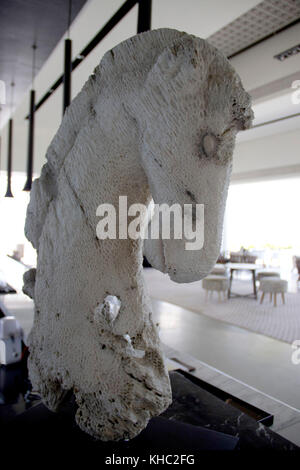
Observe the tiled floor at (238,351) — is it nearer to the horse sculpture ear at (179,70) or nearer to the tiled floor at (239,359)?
the tiled floor at (239,359)

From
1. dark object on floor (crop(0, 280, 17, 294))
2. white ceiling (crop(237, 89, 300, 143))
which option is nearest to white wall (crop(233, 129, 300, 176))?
white ceiling (crop(237, 89, 300, 143))

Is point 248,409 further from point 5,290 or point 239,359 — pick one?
point 5,290

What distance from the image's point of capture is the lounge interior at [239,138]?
9.80 feet

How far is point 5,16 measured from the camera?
10.1 feet

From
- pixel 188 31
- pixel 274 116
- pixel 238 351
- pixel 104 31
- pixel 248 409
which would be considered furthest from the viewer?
pixel 274 116

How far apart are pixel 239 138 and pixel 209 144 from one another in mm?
8641

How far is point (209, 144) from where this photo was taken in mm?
758

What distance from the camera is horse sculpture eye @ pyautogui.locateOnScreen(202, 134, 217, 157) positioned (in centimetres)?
75

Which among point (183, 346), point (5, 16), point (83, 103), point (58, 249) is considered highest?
point (5, 16)

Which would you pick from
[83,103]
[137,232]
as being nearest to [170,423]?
[137,232]

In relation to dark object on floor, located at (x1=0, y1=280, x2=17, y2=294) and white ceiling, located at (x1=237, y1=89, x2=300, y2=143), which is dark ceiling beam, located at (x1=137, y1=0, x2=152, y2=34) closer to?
dark object on floor, located at (x1=0, y1=280, x2=17, y2=294)

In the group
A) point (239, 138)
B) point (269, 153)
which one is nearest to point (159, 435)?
point (269, 153)
